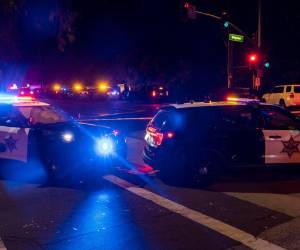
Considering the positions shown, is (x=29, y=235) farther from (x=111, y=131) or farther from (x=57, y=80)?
(x=57, y=80)

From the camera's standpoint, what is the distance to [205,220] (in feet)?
22.8

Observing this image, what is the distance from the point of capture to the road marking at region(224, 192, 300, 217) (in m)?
7.52

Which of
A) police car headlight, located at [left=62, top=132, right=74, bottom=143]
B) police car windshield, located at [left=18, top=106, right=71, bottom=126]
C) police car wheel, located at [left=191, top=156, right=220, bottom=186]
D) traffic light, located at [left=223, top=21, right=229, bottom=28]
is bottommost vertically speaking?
police car wheel, located at [left=191, top=156, right=220, bottom=186]

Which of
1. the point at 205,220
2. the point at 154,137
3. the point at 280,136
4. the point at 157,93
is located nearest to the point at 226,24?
the point at 280,136

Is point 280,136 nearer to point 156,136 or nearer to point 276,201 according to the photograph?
point 276,201

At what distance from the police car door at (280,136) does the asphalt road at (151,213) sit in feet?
1.49

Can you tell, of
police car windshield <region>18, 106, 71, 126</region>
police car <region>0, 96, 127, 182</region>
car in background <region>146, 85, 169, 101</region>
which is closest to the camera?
police car <region>0, 96, 127, 182</region>

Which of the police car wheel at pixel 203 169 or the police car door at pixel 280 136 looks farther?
the police car door at pixel 280 136

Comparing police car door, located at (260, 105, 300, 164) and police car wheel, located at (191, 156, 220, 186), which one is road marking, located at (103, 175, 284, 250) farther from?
police car door, located at (260, 105, 300, 164)

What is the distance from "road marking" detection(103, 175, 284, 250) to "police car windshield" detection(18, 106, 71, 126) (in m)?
2.21

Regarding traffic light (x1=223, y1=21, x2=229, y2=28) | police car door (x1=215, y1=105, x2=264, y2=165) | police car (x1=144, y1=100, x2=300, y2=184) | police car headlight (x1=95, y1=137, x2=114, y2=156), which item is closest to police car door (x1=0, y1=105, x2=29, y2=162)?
police car headlight (x1=95, y1=137, x2=114, y2=156)

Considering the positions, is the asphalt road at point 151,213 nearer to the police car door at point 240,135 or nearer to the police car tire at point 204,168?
the police car tire at point 204,168

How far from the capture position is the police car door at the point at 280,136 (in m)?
9.46

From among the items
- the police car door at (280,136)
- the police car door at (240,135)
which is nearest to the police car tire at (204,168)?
the police car door at (240,135)
